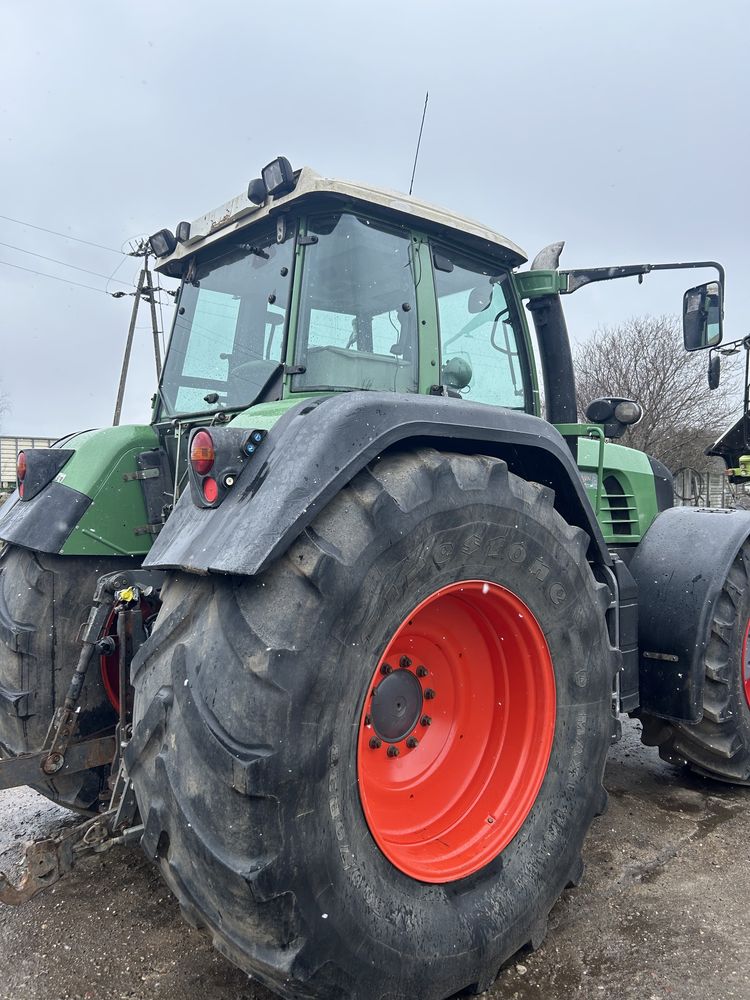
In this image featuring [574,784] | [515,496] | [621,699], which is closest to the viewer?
[515,496]

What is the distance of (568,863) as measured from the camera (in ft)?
7.89

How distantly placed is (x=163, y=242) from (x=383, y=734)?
2390 mm

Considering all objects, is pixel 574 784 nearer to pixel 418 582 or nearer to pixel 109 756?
pixel 418 582

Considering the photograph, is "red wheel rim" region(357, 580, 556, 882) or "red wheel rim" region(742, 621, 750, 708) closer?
"red wheel rim" region(357, 580, 556, 882)

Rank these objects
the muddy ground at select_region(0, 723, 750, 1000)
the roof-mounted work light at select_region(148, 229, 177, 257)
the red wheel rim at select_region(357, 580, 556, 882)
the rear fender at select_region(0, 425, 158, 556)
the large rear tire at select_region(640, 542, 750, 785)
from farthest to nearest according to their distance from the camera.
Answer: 1. the large rear tire at select_region(640, 542, 750, 785)
2. the roof-mounted work light at select_region(148, 229, 177, 257)
3. the rear fender at select_region(0, 425, 158, 556)
4. the red wheel rim at select_region(357, 580, 556, 882)
5. the muddy ground at select_region(0, 723, 750, 1000)

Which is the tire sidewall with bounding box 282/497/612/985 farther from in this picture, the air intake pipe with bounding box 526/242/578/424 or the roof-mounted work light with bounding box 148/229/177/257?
the roof-mounted work light with bounding box 148/229/177/257

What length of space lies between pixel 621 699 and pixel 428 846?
4.33 feet

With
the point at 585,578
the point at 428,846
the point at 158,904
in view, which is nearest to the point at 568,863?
the point at 428,846

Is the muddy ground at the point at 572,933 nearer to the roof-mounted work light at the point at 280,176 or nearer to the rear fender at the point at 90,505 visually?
the rear fender at the point at 90,505

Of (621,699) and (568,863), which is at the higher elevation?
(621,699)

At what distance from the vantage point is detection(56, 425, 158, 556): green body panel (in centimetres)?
281

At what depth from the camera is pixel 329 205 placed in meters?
2.71

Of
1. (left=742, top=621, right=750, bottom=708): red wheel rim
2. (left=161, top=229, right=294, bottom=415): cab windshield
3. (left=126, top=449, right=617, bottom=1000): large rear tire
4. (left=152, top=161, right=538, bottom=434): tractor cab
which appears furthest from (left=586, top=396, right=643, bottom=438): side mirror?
(left=161, top=229, right=294, bottom=415): cab windshield

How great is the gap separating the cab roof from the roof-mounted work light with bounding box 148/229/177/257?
0.09ft
